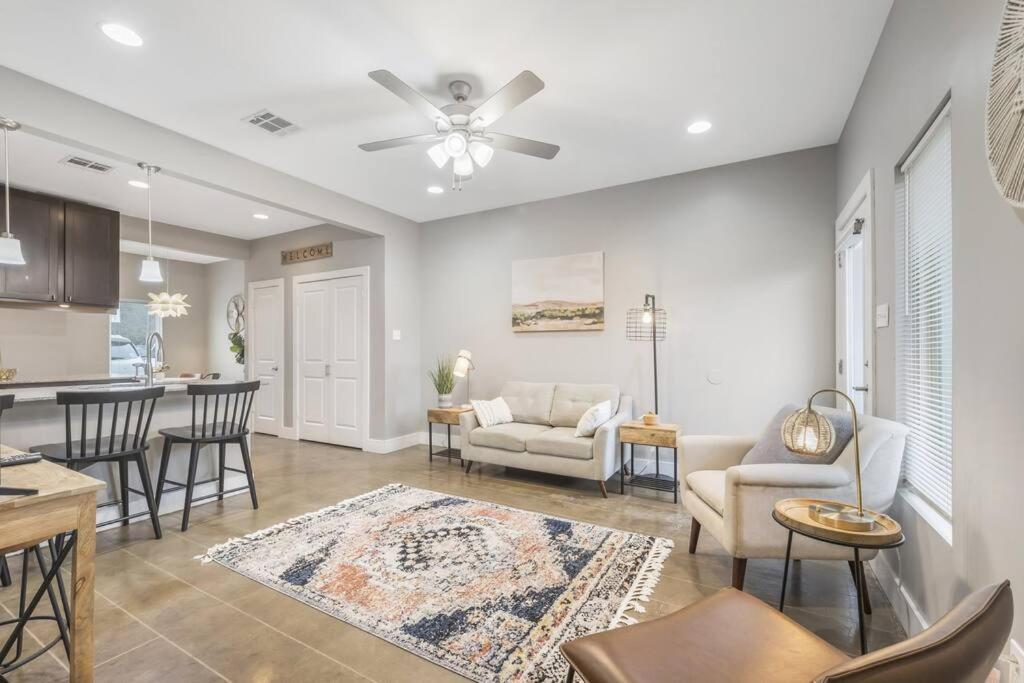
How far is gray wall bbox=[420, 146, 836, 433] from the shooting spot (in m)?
3.68

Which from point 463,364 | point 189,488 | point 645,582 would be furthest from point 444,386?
point 645,582

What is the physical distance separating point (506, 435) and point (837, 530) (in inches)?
111

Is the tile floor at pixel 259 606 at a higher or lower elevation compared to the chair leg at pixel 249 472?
lower

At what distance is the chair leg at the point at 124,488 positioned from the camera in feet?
9.32

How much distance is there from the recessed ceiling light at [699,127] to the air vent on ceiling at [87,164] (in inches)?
182

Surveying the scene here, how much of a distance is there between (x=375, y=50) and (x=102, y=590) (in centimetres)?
305

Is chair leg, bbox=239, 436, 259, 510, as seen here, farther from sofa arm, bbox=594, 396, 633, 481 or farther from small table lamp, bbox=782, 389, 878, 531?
small table lamp, bbox=782, 389, 878, 531

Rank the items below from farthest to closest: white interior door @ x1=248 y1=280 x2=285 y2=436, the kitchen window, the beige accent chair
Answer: the kitchen window → white interior door @ x1=248 y1=280 x2=285 y2=436 → the beige accent chair

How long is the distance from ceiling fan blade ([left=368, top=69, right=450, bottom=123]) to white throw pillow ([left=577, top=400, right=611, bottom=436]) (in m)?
2.51

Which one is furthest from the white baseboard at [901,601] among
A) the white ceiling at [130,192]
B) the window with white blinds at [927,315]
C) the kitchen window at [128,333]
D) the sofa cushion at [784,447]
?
the kitchen window at [128,333]

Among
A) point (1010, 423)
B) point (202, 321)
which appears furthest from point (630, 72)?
point (202, 321)

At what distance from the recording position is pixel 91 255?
4711 millimetres

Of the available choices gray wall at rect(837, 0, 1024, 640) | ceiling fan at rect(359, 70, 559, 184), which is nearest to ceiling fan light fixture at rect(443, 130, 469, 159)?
ceiling fan at rect(359, 70, 559, 184)

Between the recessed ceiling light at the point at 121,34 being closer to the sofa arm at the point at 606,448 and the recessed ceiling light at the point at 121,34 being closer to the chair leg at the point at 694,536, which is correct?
the sofa arm at the point at 606,448
